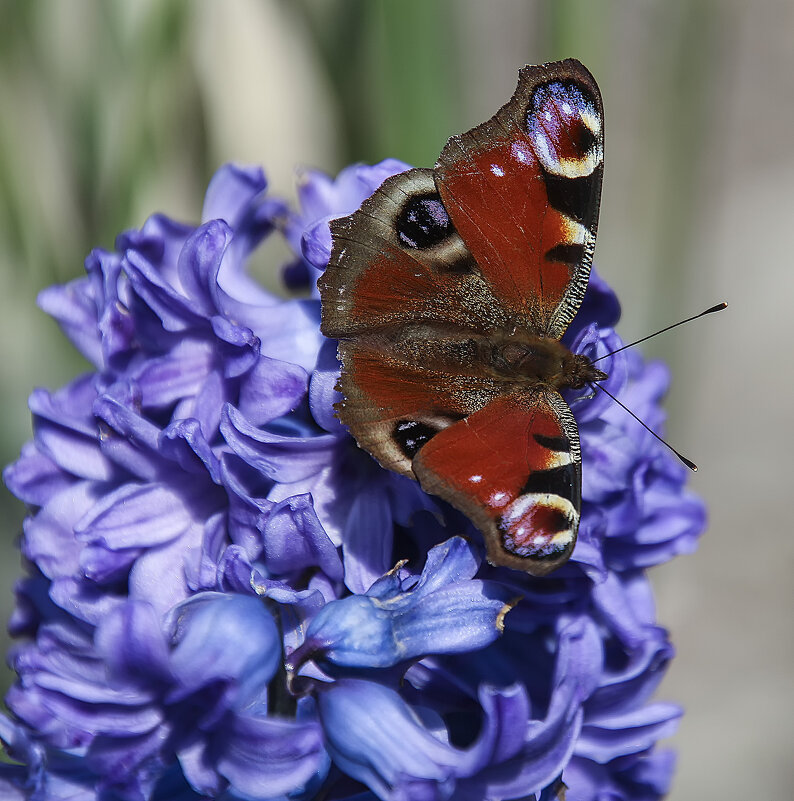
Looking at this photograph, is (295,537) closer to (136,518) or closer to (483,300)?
(136,518)

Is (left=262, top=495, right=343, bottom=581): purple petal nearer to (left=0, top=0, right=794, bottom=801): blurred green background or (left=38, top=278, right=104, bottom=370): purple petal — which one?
(left=38, top=278, right=104, bottom=370): purple petal

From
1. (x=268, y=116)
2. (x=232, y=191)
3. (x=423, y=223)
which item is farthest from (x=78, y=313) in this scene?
(x=268, y=116)

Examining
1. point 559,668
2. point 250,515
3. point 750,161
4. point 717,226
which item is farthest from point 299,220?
point 750,161

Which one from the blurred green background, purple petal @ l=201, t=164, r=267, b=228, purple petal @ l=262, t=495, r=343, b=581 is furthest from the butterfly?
the blurred green background

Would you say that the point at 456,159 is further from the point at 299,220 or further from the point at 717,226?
the point at 717,226

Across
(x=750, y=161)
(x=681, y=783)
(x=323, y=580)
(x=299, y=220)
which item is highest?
(x=299, y=220)

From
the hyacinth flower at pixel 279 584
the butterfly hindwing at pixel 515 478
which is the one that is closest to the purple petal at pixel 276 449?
Result: the hyacinth flower at pixel 279 584
